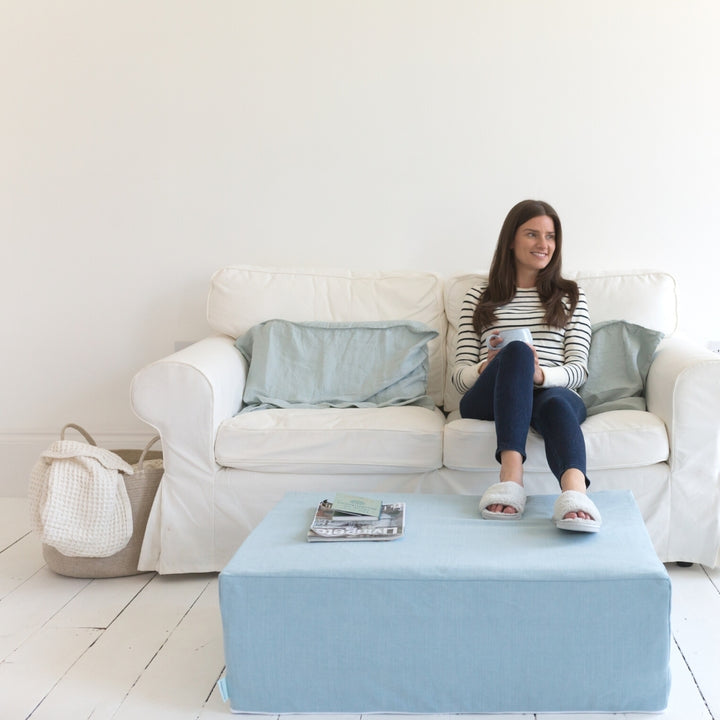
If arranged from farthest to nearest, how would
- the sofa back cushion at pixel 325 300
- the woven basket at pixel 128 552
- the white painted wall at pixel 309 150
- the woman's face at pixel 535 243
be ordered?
the white painted wall at pixel 309 150
the sofa back cushion at pixel 325 300
the woman's face at pixel 535 243
the woven basket at pixel 128 552

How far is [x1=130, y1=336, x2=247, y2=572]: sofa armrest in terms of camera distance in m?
2.51

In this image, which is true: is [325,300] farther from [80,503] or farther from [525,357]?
[80,503]

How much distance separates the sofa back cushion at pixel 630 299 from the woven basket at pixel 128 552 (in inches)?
40.3

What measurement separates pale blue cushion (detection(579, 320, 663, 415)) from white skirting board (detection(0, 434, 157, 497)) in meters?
1.76

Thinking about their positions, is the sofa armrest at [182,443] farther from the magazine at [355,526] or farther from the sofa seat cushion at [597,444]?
the sofa seat cushion at [597,444]

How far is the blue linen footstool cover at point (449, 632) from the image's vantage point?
5.78ft

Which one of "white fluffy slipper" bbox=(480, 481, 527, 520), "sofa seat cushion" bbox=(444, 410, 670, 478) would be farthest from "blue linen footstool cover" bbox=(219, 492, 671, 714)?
"sofa seat cushion" bbox=(444, 410, 670, 478)

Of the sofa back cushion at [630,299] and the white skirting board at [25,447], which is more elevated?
the sofa back cushion at [630,299]

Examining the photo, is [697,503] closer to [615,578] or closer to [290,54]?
[615,578]

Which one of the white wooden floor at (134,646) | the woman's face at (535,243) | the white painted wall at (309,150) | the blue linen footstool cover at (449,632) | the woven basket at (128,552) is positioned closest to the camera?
the blue linen footstool cover at (449,632)

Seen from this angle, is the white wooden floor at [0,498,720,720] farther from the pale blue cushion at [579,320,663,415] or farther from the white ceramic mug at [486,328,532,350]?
the white ceramic mug at [486,328,532,350]

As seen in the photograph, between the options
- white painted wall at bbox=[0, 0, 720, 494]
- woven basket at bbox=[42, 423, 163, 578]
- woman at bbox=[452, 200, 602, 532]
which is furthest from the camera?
white painted wall at bbox=[0, 0, 720, 494]

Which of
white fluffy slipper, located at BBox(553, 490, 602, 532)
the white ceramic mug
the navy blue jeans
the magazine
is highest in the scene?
the white ceramic mug

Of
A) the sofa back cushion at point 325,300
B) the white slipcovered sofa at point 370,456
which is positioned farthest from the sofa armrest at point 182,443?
the sofa back cushion at point 325,300
